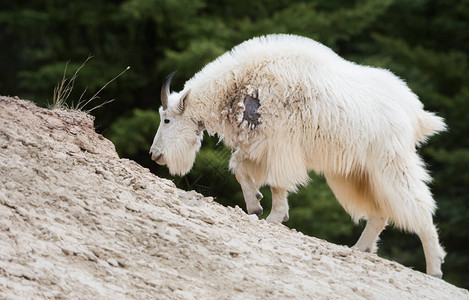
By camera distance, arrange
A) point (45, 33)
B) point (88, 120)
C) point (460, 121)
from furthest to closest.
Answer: point (460, 121) < point (45, 33) < point (88, 120)

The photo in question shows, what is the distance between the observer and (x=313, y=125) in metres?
7.93

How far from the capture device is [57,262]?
5.07 m

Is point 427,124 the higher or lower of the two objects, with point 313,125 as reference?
higher

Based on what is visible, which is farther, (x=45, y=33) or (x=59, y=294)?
(x=45, y=33)

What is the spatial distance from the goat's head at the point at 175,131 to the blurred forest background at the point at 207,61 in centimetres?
384

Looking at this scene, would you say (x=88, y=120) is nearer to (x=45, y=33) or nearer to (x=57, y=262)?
(x=57, y=262)

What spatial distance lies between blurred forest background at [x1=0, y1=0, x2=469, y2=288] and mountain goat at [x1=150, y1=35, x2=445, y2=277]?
4.21 meters

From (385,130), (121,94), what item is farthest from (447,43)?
(385,130)

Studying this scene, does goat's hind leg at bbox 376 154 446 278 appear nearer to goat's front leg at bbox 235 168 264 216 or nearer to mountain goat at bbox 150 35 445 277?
mountain goat at bbox 150 35 445 277

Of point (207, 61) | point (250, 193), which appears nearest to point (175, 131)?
point (250, 193)

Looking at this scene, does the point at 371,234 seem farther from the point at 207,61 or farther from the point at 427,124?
the point at 207,61

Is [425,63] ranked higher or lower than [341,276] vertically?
higher

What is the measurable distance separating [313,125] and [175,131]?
4.93ft

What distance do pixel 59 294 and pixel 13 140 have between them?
1.86 metres
